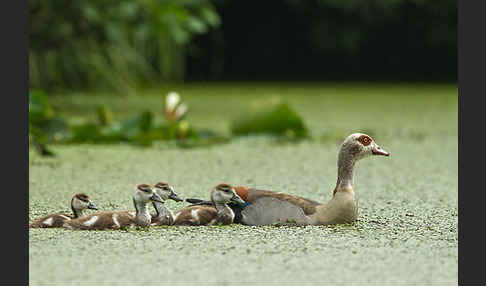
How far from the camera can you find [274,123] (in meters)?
2.70

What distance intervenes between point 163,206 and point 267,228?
0.17 metres

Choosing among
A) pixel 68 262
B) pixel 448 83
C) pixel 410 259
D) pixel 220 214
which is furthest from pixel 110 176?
pixel 448 83

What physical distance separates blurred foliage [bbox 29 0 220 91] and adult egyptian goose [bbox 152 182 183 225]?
173 cm

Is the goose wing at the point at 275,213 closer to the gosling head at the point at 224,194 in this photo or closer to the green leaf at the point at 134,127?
the gosling head at the point at 224,194

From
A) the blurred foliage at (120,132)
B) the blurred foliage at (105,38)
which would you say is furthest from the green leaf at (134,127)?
the blurred foliage at (105,38)

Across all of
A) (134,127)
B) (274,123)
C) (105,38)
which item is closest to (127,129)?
(134,127)

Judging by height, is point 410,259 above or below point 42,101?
below

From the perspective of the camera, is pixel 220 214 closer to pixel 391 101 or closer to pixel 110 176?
pixel 110 176

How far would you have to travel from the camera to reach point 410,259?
4.08 feet

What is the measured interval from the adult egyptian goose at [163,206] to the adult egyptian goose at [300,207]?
101 millimetres

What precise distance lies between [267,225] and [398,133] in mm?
1624

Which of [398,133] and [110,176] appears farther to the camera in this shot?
[398,133]

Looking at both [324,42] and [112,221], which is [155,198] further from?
[324,42]

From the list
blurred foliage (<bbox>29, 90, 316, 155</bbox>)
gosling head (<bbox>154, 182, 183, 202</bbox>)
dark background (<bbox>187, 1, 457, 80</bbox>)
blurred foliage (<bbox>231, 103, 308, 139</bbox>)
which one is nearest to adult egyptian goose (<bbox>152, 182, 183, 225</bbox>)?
gosling head (<bbox>154, 182, 183, 202</bbox>)
